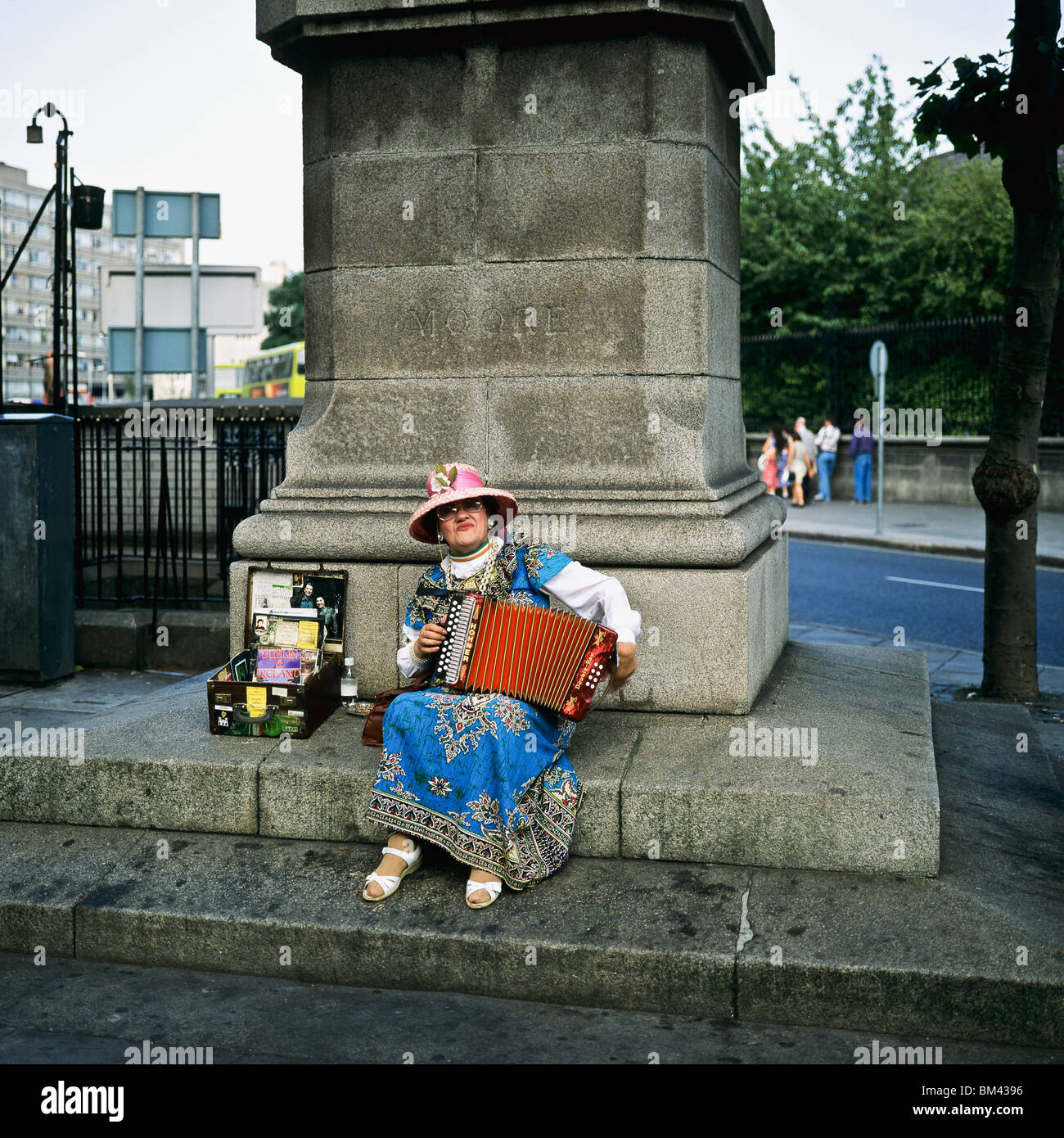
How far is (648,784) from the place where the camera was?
455 centimetres

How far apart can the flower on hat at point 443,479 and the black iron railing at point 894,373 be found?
17.4 m

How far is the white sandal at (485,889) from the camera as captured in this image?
14.1ft

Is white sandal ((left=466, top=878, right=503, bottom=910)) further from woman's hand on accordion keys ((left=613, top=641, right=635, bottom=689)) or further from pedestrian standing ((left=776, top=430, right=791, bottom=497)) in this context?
pedestrian standing ((left=776, top=430, right=791, bottom=497))

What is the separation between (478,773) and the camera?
4.38 m

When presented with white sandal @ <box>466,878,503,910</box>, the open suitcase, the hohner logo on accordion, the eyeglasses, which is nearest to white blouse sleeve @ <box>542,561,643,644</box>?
the hohner logo on accordion

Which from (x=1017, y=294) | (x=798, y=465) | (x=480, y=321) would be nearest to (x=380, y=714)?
(x=480, y=321)

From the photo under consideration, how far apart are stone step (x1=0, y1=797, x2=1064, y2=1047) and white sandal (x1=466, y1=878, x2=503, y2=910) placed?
1.2 inches

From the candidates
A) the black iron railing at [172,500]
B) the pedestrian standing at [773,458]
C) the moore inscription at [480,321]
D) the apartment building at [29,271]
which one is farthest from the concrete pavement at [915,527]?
the apartment building at [29,271]

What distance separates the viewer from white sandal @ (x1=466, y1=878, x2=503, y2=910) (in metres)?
4.29

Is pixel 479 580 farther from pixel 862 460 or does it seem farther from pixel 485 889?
pixel 862 460
